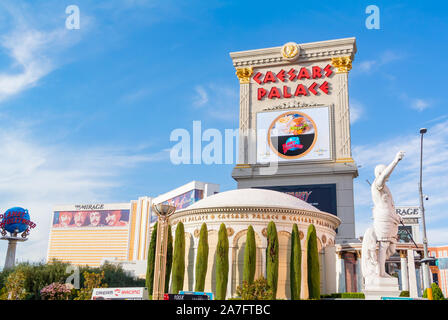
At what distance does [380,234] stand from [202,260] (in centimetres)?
1683

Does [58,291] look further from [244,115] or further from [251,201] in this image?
[244,115]

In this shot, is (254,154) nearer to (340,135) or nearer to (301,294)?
(340,135)

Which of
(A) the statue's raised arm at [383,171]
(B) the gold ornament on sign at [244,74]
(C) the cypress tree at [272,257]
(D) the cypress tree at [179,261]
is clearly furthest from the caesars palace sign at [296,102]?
(A) the statue's raised arm at [383,171]

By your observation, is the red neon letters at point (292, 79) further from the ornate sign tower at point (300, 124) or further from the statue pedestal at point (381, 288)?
the statue pedestal at point (381, 288)

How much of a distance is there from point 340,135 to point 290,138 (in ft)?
22.7

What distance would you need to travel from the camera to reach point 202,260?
3428 centimetres

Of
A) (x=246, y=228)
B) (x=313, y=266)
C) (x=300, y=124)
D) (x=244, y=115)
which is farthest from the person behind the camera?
(x=244, y=115)

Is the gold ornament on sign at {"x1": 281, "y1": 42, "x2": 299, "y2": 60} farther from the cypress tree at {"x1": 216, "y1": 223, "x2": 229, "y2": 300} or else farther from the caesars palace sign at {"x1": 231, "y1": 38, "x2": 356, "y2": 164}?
the cypress tree at {"x1": 216, "y1": 223, "x2": 229, "y2": 300}

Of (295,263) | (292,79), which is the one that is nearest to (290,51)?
(292,79)

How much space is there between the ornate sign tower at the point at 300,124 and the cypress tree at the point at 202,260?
25375 mm

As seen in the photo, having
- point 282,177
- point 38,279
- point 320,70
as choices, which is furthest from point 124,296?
point 320,70

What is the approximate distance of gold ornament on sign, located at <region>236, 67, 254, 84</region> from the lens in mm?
65988

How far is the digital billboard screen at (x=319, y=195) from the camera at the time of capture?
184 feet

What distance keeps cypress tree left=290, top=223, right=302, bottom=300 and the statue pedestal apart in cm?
1302
